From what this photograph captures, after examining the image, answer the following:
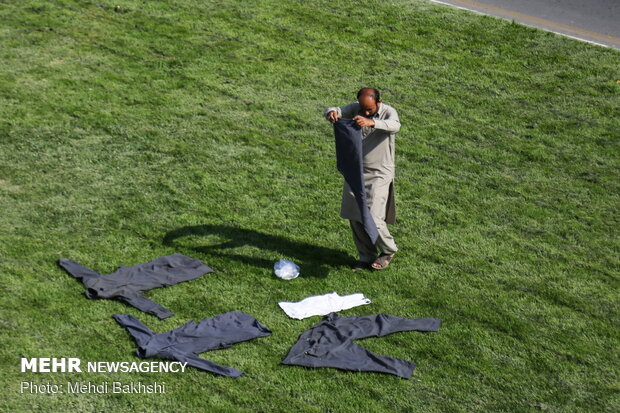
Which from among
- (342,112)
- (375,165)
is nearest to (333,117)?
(342,112)

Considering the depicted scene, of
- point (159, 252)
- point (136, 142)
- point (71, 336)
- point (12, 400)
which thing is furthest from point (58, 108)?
point (12, 400)

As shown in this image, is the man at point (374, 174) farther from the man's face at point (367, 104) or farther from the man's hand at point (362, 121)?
the man's hand at point (362, 121)

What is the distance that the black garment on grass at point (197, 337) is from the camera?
756cm

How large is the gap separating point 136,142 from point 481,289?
554 centimetres

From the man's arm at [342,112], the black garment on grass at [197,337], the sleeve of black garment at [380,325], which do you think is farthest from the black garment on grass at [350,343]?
the man's arm at [342,112]

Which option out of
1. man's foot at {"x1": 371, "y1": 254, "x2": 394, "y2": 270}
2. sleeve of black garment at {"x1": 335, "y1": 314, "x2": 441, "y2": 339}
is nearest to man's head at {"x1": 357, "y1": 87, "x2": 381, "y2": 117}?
man's foot at {"x1": 371, "y1": 254, "x2": 394, "y2": 270}

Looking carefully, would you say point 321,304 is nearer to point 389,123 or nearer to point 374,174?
point 374,174

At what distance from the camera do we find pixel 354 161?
869 cm

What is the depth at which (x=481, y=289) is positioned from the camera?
29.3 ft

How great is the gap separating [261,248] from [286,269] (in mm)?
632

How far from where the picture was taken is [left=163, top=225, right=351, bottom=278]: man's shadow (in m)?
9.31

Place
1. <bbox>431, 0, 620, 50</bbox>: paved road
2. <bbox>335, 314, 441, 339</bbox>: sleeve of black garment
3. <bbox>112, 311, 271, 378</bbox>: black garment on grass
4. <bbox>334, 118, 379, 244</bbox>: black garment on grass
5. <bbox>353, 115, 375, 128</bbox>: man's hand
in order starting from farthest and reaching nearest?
<bbox>431, 0, 620, 50</bbox>: paved road → <bbox>334, 118, 379, 244</bbox>: black garment on grass → <bbox>353, 115, 375, 128</bbox>: man's hand → <bbox>335, 314, 441, 339</bbox>: sleeve of black garment → <bbox>112, 311, 271, 378</bbox>: black garment on grass

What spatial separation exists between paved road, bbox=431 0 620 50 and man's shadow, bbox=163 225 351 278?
8.22m

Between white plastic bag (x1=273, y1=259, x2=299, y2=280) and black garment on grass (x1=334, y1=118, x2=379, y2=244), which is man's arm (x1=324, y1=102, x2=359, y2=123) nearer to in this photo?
black garment on grass (x1=334, y1=118, x2=379, y2=244)
